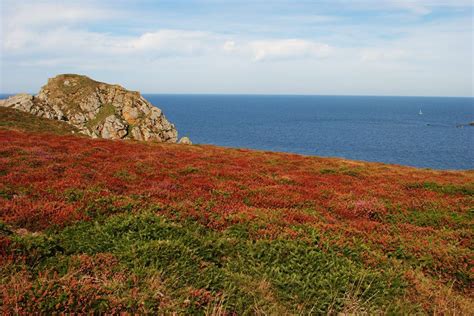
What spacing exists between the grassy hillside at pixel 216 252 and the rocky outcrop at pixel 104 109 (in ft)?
297

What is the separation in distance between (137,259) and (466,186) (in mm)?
20582

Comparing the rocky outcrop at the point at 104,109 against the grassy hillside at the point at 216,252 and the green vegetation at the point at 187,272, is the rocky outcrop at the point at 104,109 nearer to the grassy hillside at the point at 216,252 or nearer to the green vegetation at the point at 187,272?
the grassy hillside at the point at 216,252

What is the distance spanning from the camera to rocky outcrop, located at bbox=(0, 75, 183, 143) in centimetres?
10281

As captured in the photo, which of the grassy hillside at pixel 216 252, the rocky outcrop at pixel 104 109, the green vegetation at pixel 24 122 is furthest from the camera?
the rocky outcrop at pixel 104 109

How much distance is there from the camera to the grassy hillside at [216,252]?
235 inches

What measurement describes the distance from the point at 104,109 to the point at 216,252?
117209 millimetres

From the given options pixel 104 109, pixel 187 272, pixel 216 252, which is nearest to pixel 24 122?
pixel 104 109

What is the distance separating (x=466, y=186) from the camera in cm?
1975

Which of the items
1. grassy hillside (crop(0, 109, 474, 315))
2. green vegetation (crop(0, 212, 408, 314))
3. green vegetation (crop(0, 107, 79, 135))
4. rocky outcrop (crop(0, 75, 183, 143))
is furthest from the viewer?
rocky outcrop (crop(0, 75, 183, 143))

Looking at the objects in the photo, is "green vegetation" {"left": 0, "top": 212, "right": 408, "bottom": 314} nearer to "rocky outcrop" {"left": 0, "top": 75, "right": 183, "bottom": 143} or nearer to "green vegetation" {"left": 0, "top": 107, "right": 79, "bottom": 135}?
"green vegetation" {"left": 0, "top": 107, "right": 79, "bottom": 135}

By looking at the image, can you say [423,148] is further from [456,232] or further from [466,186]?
[456,232]

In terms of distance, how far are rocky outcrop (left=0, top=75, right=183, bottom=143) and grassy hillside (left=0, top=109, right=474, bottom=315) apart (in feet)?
297

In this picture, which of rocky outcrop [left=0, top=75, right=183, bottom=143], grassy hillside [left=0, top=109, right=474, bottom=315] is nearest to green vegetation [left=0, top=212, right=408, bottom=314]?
grassy hillside [left=0, top=109, right=474, bottom=315]

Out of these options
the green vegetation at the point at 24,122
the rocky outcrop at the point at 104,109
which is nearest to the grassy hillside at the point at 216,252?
the green vegetation at the point at 24,122
